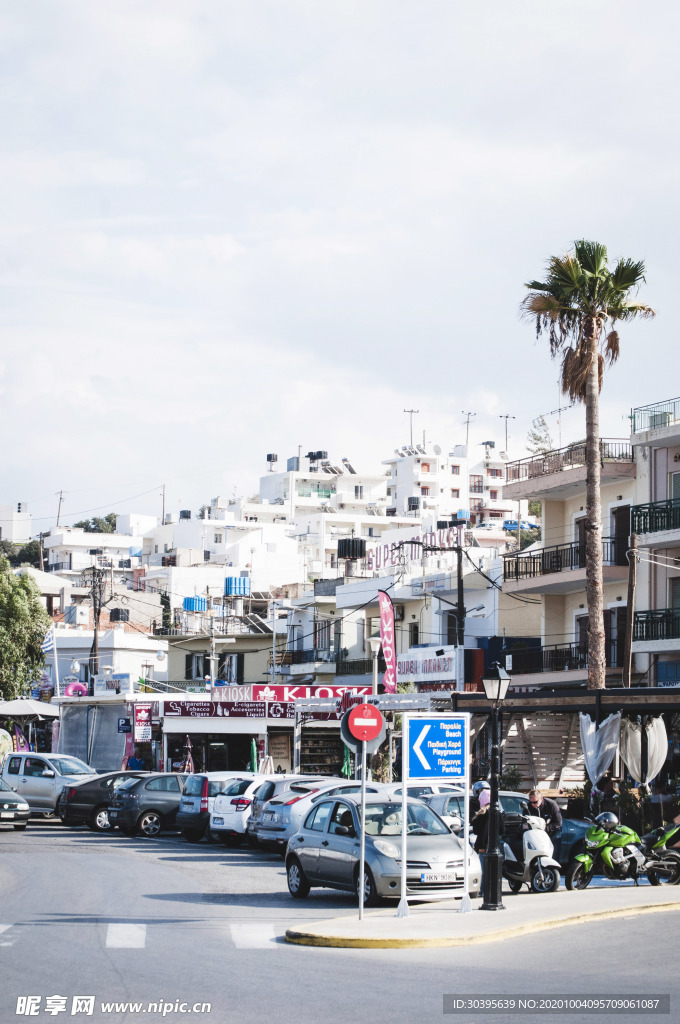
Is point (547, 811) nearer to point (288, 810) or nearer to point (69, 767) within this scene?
point (288, 810)

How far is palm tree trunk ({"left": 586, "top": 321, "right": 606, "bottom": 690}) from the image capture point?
31625 mm

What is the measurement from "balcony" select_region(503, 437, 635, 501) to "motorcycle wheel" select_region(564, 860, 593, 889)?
Answer: 22.7 meters

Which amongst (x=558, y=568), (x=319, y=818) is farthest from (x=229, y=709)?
(x=319, y=818)

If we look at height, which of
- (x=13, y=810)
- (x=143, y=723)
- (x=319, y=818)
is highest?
(x=143, y=723)

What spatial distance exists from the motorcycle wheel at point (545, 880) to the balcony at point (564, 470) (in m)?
23.0

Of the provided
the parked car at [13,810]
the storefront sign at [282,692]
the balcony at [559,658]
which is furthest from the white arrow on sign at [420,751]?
the balcony at [559,658]

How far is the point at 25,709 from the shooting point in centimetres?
4978

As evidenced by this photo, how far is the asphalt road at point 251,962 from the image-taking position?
34.0ft

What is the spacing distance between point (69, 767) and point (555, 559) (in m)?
17.4

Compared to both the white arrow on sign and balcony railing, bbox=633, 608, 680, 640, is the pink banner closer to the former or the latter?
balcony railing, bbox=633, 608, 680, 640

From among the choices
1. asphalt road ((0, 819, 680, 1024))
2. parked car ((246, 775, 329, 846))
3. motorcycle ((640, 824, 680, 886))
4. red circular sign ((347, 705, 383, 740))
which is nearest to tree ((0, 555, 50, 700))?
parked car ((246, 775, 329, 846))

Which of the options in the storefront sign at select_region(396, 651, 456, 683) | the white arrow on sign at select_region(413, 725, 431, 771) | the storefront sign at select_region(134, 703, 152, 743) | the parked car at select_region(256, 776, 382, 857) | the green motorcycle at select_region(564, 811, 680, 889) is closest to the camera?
the white arrow on sign at select_region(413, 725, 431, 771)

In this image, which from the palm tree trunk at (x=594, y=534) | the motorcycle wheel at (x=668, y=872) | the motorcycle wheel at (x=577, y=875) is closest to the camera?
the motorcycle wheel at (x=577, y=875)

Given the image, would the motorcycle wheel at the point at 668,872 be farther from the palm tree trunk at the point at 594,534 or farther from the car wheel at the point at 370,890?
the palm tree trunk at the point at 594,534
